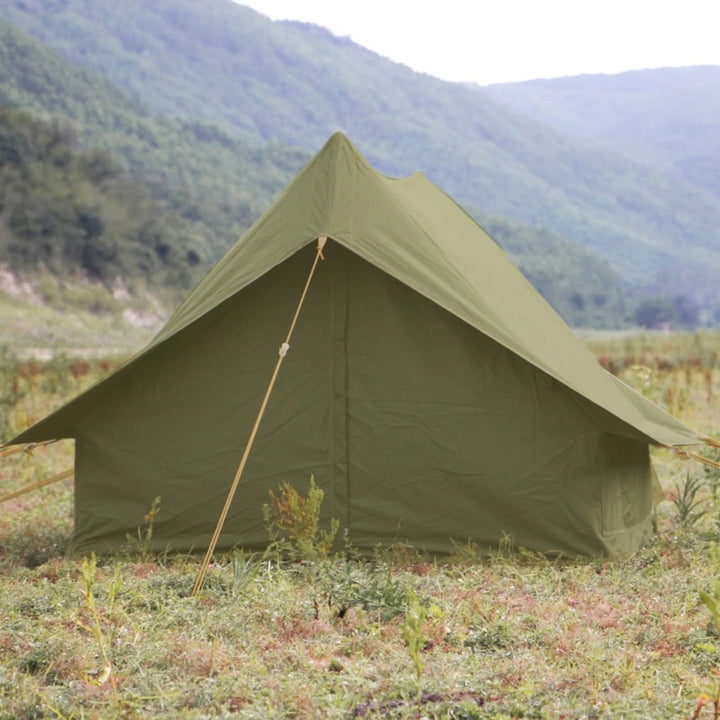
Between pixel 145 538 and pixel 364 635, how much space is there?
2100 mm

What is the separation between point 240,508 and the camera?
19.1 ft

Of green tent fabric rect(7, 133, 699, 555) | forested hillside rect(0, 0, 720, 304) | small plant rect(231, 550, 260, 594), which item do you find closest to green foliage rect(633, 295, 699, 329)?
forested hillside rect(0, 0, 720, 304)

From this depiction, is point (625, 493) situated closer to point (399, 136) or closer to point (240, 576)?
point (240, 576)

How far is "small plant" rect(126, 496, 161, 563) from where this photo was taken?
5.73 m

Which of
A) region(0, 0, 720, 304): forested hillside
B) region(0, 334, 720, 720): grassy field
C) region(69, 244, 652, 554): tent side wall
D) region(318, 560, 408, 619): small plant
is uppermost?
region(0, 0, 720, 304): forested hillside

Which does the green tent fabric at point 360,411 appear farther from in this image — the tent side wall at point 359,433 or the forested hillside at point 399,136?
the forested hillside at point 399,136

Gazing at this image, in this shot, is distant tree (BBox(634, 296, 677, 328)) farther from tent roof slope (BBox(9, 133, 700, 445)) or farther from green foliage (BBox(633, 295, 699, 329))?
tent roof slope (BBox(9, 133, 700, 445))

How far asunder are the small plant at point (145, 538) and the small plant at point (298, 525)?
23.4 inches

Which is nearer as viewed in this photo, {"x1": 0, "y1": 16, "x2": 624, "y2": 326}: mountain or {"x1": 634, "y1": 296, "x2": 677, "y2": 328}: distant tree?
{"x1": 0, "y1": 16, "x2": 624, "y2": 326}: mountain

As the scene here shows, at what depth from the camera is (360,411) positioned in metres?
5.78

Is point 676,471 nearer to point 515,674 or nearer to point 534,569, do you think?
point 534,569

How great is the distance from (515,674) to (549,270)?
10751cm

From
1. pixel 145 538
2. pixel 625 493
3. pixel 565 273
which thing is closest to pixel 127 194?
pixel 145 538

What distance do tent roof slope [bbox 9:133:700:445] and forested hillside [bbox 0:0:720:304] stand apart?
14373 centimetres
